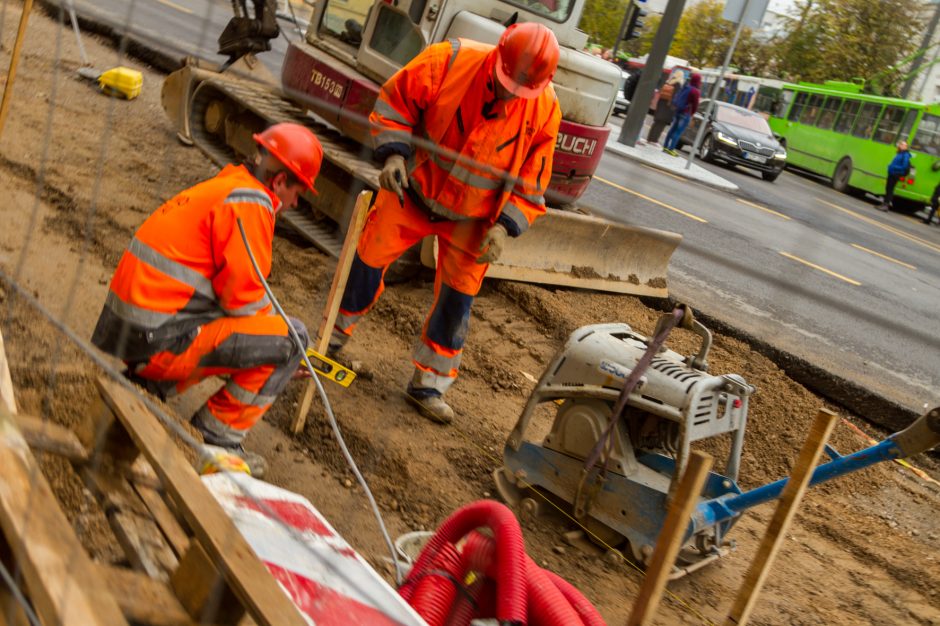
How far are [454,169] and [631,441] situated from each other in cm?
147

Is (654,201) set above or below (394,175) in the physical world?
below

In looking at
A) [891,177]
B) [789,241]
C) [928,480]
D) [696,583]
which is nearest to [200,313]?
[696,583]

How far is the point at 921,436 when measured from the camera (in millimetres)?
2994

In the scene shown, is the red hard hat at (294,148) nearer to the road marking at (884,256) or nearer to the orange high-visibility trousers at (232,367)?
the orange high-visibility trousers at (232,367)

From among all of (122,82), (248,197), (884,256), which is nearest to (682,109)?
(884,256)

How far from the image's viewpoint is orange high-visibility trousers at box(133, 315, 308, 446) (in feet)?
11.5

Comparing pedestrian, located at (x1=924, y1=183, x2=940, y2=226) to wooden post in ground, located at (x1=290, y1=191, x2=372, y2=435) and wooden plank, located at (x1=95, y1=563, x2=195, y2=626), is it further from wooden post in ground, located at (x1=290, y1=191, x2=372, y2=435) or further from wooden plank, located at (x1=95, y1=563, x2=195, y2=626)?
wooden plank, located at (x1=95, y1=563, x2=195, y2=626)

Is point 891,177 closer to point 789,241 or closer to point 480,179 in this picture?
point 789,241

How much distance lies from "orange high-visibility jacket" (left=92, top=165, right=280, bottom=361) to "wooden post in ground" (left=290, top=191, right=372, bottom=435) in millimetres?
526

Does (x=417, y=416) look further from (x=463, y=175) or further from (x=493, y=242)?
(x=463, y=175)

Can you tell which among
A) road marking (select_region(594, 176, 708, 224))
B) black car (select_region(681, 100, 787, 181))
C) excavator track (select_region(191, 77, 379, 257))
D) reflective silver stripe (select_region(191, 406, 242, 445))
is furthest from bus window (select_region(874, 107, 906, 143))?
reflective silver stripe (select_region(191, 406, 242, 445))

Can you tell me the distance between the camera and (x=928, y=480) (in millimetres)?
5828

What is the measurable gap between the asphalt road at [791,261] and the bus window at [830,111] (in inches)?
197

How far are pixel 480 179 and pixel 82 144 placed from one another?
4.34m
